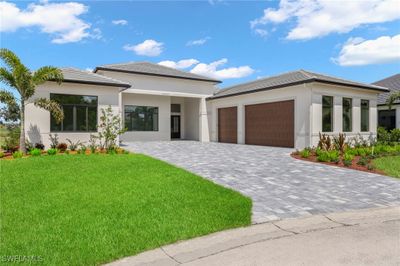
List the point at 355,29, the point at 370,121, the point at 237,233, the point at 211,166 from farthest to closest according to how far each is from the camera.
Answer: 1. the point at 370,121
2. the point at 355,29
3. the point at 211,166
4. the point at 237,233

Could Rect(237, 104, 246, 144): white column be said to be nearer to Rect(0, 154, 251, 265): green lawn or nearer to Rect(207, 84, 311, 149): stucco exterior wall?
Rect(207, 84, 311, 149): stucco exterior wall

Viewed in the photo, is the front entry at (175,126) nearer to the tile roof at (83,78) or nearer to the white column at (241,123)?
the white column at (241,123)

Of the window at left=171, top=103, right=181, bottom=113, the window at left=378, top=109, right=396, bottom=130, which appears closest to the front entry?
the window at left=171, top=103, right=181, bottom=113

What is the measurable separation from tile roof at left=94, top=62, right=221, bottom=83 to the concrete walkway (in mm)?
19129

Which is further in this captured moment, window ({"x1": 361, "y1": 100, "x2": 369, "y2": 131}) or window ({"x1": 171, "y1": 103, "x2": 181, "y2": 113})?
window ({"x1": 171, "y1": 103, "x2": 181, "y2": 113})

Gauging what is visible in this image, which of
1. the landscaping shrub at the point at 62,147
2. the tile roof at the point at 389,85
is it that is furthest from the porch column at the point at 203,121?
the tile roof at the point at 389,85

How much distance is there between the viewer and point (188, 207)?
579 cm

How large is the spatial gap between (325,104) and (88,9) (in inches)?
557

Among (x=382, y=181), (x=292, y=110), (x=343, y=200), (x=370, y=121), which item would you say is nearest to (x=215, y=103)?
(x=292, y=110)

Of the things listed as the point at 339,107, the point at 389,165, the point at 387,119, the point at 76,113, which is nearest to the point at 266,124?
the point at 339,107

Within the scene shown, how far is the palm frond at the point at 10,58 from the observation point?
12562 millimetres

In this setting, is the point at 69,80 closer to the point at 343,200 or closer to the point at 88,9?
the point at 88,9

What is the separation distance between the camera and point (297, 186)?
26.2ft

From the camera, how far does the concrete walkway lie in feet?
12.3
